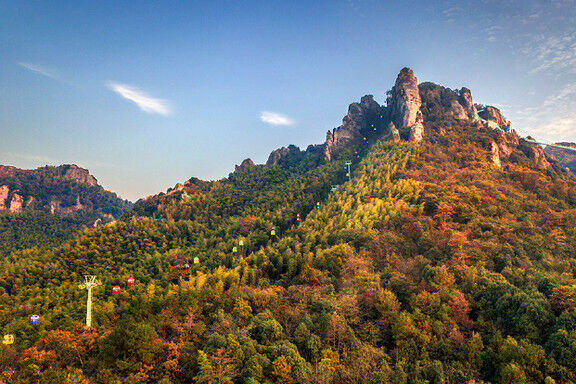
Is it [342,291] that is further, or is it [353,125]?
[353,125]

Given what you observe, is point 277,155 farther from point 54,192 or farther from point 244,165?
point 54,192

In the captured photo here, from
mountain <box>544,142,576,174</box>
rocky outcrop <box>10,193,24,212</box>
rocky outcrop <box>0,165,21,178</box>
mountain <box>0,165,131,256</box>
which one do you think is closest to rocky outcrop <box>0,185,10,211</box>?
mountain <box>0,165,131,256</box>

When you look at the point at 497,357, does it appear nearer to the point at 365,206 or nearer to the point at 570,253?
the point at 570,253

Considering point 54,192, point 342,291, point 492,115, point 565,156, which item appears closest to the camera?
point 342,291

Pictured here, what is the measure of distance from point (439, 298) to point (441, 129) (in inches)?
2423

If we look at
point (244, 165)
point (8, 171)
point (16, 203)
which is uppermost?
point (244, 165)

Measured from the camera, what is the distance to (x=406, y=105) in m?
77.1

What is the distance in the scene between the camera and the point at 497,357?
52.3 ft

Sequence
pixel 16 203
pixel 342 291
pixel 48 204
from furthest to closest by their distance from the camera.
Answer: pixel 48 204
pixel 16 203
pixel 342 291

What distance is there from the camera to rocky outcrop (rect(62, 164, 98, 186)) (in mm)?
141375

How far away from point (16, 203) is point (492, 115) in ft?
542

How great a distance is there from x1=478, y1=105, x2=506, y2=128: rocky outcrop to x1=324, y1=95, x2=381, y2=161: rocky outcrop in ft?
96.6

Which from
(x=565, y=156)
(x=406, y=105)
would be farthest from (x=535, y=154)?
(x=565, y=156)

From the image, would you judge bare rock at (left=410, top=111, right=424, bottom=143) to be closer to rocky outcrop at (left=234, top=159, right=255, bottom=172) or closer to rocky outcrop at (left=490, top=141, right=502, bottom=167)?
rocky outcrop at (left=490, top=141, right=502, bottom=167)
